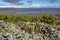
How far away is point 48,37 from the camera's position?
14.5m

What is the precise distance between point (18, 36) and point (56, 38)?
3.55m

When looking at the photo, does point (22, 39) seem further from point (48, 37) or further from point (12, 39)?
point (48, 37)

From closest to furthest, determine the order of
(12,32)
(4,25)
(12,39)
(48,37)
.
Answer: (12,39) → (12,32) → (4,25) → (48,37)

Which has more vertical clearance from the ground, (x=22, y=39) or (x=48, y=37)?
(x=22, y=39)

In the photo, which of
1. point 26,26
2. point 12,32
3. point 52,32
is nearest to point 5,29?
point 12,32

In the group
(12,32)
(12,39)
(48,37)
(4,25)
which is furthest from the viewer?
(48,37)

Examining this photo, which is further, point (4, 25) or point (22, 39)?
point (4, 25)

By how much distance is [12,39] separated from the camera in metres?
11.2

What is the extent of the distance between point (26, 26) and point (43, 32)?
3.33ft

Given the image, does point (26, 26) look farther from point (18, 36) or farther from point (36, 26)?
point (18, 36)

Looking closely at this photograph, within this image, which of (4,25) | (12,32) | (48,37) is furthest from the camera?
(48,37)

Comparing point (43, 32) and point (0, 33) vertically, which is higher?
point (0, 33)

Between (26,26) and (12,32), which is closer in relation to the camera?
(12,32)

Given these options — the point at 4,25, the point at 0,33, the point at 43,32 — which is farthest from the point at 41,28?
the point at 0,33
